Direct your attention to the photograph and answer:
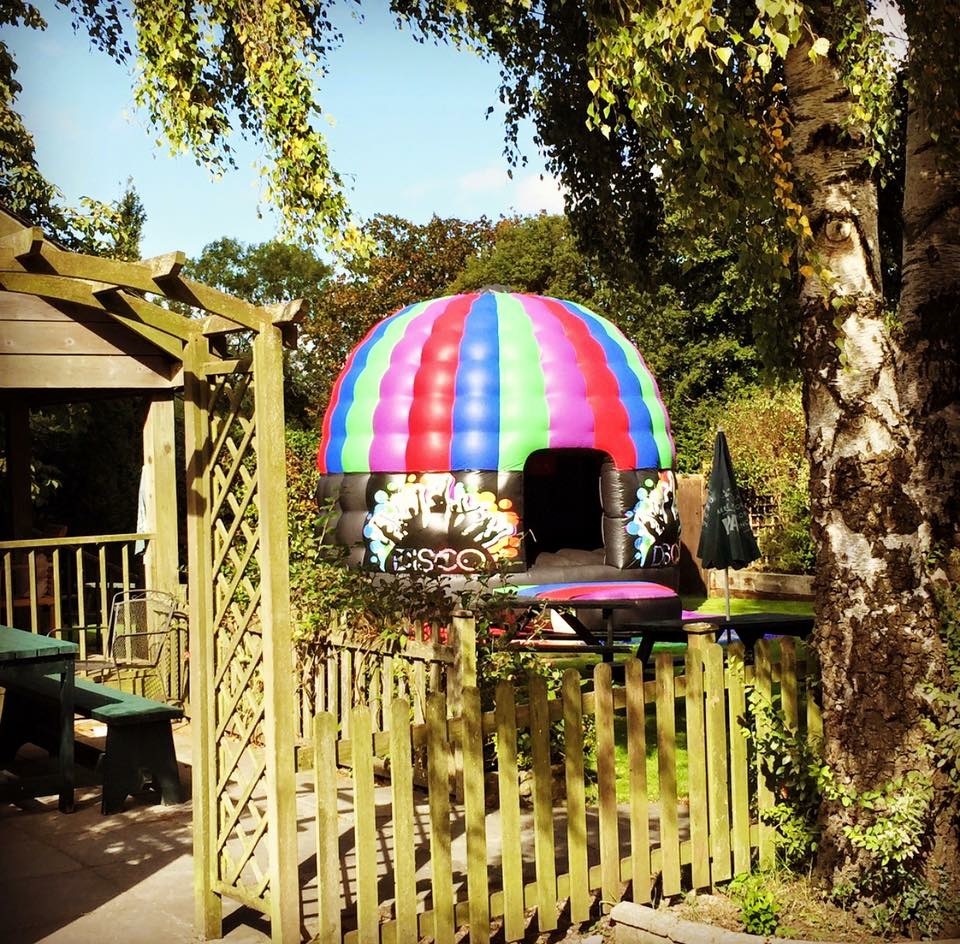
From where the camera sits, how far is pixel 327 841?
464cm

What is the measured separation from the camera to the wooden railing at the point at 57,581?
1035 cm

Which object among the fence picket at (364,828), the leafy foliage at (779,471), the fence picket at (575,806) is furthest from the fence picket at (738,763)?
the leafy foliage at (779,471)

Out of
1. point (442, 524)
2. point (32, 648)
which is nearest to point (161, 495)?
point (32, 648)

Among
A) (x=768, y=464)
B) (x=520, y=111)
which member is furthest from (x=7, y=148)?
(x=768, y=464)

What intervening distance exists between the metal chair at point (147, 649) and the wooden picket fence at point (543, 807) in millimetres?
4500

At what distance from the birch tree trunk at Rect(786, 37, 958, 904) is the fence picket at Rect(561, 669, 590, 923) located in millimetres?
1149

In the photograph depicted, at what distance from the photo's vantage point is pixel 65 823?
7074 mm

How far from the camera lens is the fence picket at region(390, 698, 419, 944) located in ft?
15.5

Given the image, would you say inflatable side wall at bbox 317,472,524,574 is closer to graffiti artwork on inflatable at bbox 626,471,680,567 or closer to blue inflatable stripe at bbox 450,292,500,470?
blue inflatable stripe at bbox 450,292,500,470

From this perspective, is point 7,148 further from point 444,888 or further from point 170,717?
point 444,888

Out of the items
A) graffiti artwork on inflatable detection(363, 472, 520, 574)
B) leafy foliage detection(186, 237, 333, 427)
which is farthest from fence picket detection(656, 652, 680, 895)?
leafy foliage detection(186, 237, 333, 427)

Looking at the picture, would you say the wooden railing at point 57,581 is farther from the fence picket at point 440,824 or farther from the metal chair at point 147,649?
the fence picket at point 440,824

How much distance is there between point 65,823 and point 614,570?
10.1m

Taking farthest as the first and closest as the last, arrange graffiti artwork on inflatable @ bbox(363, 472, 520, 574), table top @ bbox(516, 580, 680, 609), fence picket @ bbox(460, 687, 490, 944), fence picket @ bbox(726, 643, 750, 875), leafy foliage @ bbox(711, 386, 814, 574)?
leafy foliage @ bbox(711, 386, 814, 574) → graffiti artwork on inflatable @ bbox(363, 472, 520, 574) → table top @ bbox(516, 580, 680, 609) → fence picket @ bbox(726, 643, 750, 875) → fence picket @ bbox(460, 687, 490, 944)
